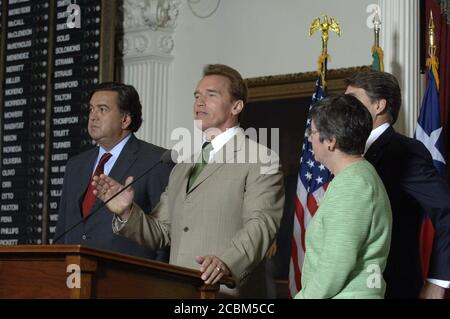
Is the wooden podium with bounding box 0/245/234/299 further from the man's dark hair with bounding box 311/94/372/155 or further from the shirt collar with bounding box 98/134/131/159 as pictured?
the shirt collar with bounding box 98/134/131/159

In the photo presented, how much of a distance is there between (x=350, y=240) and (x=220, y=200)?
1.12 meters

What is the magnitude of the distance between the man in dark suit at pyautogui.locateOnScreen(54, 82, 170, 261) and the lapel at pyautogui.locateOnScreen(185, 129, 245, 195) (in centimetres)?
77

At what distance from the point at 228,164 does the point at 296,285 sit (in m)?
1.55

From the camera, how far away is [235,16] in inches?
275

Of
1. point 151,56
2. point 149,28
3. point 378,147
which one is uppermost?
point 149,28

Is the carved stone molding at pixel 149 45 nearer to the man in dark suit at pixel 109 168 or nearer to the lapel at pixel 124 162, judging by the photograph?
the man in dark suit at pixel 109 168

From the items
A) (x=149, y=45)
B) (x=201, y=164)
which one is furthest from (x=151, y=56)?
(x=201, y=164)

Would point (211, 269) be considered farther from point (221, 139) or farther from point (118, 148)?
point (118, 148)

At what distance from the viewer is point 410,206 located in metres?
3.79

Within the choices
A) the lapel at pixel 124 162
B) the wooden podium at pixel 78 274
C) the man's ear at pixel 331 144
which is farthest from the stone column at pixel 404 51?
the wooden podium at pixel 78 274

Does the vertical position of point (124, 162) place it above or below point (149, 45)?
below

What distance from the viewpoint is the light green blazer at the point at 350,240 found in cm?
286

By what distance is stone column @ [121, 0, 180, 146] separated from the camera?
23.3ft

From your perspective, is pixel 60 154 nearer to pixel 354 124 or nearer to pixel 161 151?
pixel 161 151
